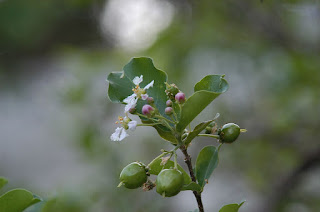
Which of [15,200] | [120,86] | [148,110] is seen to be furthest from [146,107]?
[15,200]

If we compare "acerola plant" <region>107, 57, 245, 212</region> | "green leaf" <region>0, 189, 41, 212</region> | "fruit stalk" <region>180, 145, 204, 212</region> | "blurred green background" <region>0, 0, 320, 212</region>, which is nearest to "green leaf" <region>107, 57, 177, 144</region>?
"acerola plant" <region>107, 57, 245, 212</region>

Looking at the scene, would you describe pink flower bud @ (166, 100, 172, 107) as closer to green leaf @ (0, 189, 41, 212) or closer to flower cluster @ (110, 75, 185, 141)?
flower cluster @ (110, 75, 185, 141)

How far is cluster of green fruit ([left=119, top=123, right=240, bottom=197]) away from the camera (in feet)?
2.39

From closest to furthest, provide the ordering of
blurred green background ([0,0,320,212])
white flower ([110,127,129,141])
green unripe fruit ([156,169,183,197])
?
green unripe fruit ([156,169,183,197]) → white flower ([110,127,129,141]) → blurred green background ([0,0,320,212])

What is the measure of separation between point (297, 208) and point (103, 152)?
1.27 metres

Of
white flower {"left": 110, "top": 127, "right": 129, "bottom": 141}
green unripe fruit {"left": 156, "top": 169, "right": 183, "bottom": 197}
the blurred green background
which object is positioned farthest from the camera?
the blurred green background

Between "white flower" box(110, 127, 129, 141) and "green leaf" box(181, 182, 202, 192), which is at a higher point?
"white flower" box(110, 127, 129, 141)

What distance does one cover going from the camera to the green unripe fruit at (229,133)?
0.85 m

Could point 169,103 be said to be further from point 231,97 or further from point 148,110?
point 231,97

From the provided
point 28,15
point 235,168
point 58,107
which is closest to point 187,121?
point 235,168

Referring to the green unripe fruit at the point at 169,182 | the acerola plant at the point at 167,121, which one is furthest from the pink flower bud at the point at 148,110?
the green unripe fruit at the point at 169,182

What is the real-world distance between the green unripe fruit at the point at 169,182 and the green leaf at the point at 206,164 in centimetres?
12

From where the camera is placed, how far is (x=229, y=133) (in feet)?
2.78

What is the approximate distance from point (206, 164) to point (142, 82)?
0.70 ft
